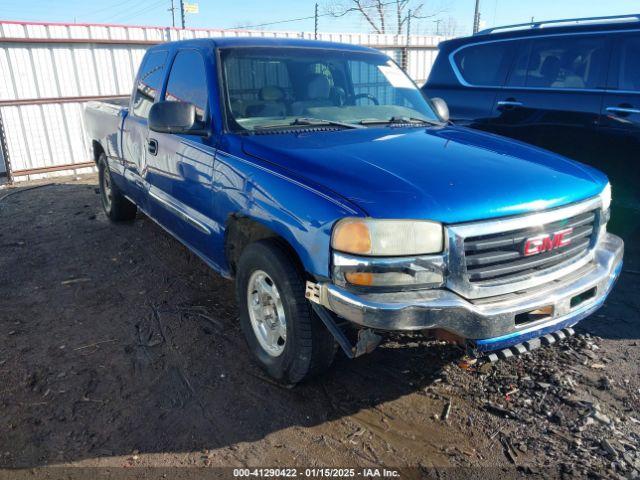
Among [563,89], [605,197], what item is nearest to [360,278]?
[605,197]

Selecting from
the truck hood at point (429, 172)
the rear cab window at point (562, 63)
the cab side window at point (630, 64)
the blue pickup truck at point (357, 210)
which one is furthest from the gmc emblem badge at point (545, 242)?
the rear cab window at point (562, 63)

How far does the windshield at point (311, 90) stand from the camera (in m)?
3.45

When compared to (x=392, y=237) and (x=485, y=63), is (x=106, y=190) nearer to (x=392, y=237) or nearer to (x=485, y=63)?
(x=485, y=63)

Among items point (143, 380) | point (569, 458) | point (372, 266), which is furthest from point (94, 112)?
point (569, 458)

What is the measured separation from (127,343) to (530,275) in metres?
2.63

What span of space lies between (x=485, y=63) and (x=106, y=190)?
475cm

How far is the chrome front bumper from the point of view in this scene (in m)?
2.30

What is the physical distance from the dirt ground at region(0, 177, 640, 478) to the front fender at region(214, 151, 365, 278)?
2.99 feet

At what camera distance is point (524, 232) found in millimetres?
2508

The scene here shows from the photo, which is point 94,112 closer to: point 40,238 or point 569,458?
point 40,238

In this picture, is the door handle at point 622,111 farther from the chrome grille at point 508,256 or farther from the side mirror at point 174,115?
the side mirror at point 174,115

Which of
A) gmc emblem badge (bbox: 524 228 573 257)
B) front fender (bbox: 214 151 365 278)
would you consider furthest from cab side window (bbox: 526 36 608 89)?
front fender (bbox: 214 151 365 278)

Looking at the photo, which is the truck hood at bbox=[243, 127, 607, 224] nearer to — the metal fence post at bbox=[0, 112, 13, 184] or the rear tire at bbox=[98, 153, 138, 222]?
the rear tire at bbox=[98, 153, 138, 222]

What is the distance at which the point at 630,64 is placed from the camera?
4.62 m
